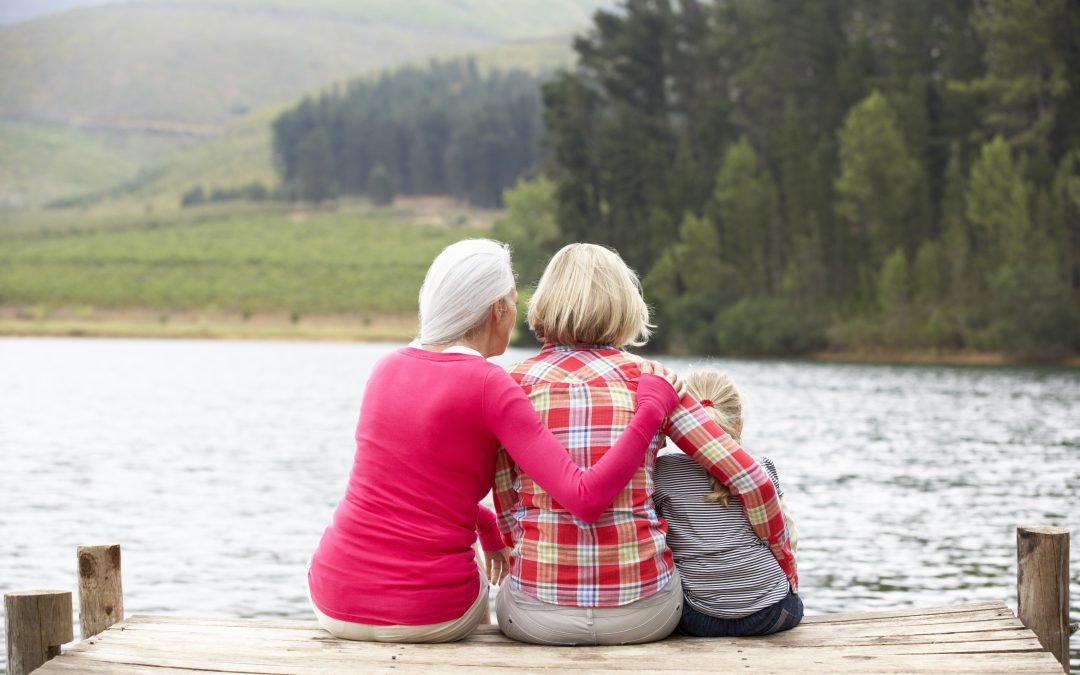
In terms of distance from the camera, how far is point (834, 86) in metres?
70.0

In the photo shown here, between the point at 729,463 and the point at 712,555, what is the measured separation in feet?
1.24

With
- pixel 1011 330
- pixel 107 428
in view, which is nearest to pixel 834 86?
pixel 1011 330

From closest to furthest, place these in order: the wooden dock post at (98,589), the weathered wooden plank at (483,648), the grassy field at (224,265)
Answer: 1. the weathered wooden plank at (483,648)
2. the wooden dock post at (98,589)
3. the grassy field at (224,265)

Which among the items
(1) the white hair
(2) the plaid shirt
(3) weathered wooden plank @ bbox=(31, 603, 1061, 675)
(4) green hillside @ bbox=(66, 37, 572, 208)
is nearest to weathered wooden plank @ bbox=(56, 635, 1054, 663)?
(3) weathered wooden plank @ bbox=(31, 603, 1061, 675)

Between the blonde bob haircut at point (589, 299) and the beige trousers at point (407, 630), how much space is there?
3.39 feet

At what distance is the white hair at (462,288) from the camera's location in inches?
168

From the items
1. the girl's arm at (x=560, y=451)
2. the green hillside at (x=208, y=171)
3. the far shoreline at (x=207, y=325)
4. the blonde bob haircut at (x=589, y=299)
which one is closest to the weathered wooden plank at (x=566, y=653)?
the girl's arm at (x=560, y=451)

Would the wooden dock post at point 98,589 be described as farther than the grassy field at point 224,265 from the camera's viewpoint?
No

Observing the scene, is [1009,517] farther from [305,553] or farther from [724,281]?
[724,281]

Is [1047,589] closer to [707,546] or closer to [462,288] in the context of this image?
[707,546]

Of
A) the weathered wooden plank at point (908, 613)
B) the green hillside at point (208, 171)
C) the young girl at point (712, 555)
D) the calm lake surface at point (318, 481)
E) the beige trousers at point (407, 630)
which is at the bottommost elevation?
the calm lake surface at point (318, 481)

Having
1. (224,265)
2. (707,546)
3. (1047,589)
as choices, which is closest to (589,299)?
(707,546)

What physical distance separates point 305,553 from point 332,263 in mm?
100046

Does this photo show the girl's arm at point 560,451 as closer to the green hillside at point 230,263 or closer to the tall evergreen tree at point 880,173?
the tall evergreen tree at point 880,173
